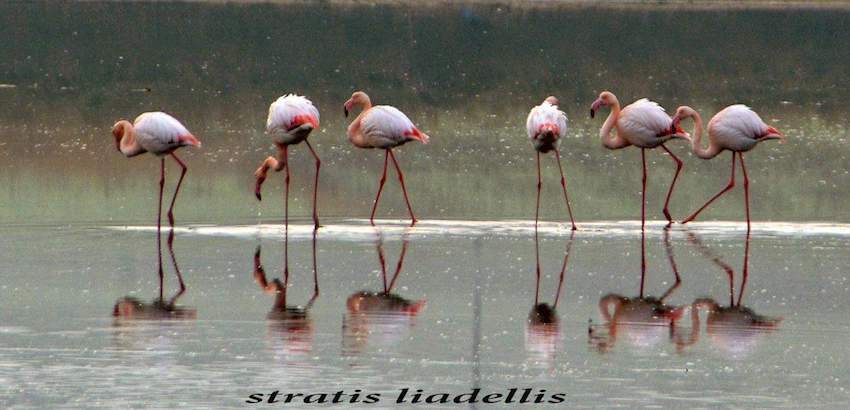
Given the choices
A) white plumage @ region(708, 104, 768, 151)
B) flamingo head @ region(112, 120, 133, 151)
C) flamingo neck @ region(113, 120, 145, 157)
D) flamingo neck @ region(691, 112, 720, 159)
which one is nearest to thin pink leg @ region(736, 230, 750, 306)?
white plumage @ region(708, 104, 768, 151)

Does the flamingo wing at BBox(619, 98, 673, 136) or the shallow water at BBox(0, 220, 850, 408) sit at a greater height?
the flamingo wing at BBox(619, 98, 673, 136)

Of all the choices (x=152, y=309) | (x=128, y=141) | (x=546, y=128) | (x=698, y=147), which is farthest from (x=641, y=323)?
(x=128, y=141)

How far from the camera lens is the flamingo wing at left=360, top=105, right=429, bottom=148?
15586mm

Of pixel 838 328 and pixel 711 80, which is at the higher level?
pixel 711 80

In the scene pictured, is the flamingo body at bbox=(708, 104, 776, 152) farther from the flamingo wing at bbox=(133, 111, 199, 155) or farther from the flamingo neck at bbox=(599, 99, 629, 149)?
the flamingo wing at bbox=(133, 111, 199, 155)

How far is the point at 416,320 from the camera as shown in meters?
9.88

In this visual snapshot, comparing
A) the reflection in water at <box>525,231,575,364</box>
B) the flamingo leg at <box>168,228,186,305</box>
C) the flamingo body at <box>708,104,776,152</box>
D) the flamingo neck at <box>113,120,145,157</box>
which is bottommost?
the reflection in water at <box>525,231,575,364</box>

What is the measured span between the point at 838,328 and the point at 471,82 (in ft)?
77.1

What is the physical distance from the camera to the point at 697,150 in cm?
1583

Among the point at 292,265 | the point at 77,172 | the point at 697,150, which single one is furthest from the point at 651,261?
the point at 77,172

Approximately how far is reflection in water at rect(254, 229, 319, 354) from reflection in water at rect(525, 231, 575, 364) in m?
1.14

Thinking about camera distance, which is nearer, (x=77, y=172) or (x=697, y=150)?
(x=697, y=150)

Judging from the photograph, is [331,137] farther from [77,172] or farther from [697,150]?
[697,150]

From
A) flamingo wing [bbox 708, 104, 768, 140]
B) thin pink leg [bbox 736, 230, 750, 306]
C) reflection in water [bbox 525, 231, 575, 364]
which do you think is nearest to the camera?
reflection in water [bbox 525, 231, 575, 364]
